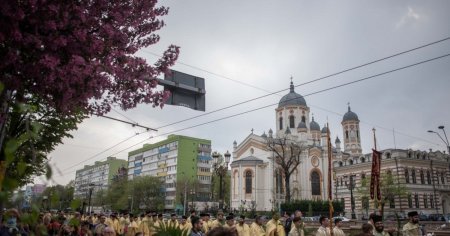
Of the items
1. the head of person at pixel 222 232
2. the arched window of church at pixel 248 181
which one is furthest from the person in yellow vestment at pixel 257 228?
the arched window of church at pixel 248 181

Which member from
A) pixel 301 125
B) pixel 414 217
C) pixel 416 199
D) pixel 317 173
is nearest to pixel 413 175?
pixel 416 199

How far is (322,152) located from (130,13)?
6384cm

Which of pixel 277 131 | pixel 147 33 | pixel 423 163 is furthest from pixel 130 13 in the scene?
pixel 277 131

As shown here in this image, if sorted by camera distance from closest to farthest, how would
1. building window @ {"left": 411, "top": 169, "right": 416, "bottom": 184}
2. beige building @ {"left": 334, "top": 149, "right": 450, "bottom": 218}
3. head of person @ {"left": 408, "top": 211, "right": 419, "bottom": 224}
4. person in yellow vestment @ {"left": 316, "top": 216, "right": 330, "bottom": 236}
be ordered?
1. head of person @ {"left": 408, "top": 211, "right": 419, "bottom": 224}
2. person in yellow vestment @ {"left": 316, "top": 216, "right": 330, "bottom": 236}
3. beige building @ {"left": 334, "top": 149, "right": 450, "bottom": 218}
4. building window @ {"left": 411, "top": 169, "right": 416, "bottom": 184}

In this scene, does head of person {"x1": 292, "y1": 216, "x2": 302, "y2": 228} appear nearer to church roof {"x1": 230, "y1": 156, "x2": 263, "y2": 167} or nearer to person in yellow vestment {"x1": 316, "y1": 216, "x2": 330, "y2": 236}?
person in yellow vestment {"x1": 316, "y1": 216, "x2": 330, "y2": 236}

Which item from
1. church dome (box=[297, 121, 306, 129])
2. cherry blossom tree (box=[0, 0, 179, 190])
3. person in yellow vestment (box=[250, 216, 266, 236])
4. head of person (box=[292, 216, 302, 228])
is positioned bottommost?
person in yellow vestment (box=[250, 216, 266, 236])

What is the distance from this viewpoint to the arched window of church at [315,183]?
64125 mm

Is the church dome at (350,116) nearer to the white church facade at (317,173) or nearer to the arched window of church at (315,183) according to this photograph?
the white church facade at (317,173)

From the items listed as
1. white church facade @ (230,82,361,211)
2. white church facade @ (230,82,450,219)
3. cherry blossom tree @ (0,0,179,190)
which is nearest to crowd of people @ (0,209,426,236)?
cherry blossom tree @ (0,0,179,190)

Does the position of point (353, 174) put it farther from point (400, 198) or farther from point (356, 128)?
point (356, 128)

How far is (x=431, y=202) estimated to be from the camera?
184ft

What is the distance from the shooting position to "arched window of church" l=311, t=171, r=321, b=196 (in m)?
64.1

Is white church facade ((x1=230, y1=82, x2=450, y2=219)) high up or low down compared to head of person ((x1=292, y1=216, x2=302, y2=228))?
up

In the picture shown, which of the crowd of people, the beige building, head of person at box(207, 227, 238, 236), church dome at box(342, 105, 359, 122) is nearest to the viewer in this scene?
head of person at box(207, 227, 238, 236)
